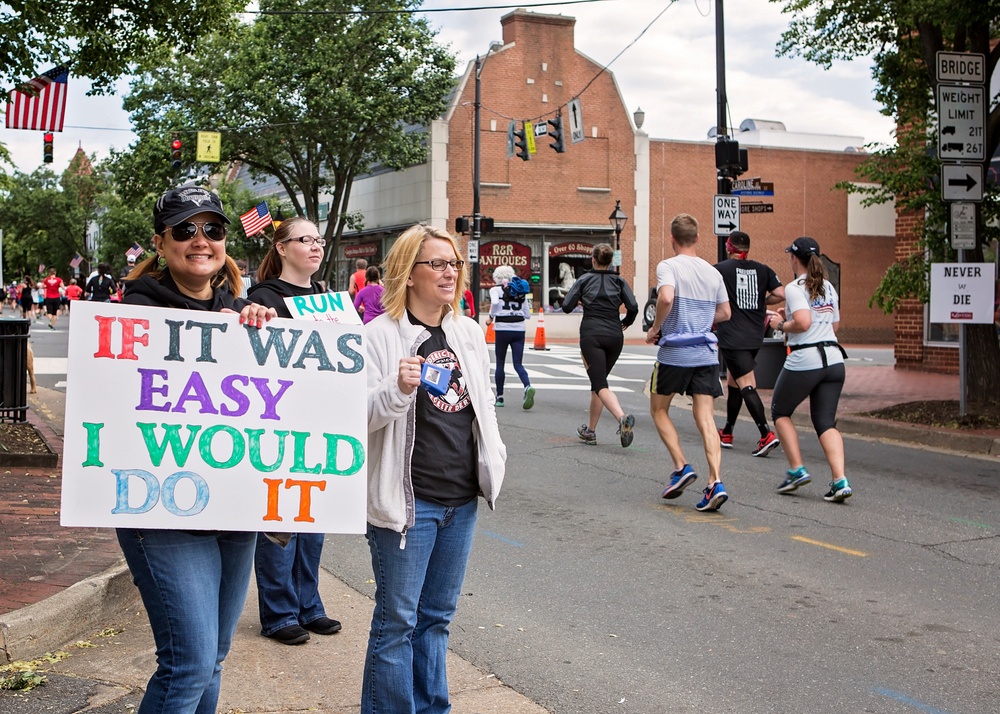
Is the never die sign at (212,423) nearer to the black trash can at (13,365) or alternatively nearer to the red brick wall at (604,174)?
the black trash can at (13,365)

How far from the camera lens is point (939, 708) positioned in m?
4.34

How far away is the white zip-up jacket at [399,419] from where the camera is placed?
3449 millimetres

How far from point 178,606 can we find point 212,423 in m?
0.55

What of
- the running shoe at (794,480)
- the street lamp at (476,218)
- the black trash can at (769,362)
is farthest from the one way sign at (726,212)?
the street lamp at (476,218)

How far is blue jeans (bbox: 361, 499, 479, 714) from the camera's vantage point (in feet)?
11.4

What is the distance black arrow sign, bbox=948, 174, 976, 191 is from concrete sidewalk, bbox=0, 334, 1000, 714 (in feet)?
29.2

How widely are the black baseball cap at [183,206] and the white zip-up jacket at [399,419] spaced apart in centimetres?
62

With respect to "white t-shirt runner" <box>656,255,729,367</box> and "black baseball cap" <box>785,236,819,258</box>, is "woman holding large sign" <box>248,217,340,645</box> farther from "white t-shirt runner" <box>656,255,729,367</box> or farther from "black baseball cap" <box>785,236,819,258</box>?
"black baseball cap" <box>785,236,819,258</box>

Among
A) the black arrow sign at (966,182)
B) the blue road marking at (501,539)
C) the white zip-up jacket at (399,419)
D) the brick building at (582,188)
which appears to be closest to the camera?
the white zip-up jacket at (399,419)

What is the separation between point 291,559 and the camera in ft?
16.5

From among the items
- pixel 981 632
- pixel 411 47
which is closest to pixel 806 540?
pixel 981 632

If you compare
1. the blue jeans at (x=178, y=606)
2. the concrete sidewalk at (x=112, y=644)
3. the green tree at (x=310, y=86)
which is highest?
the green tree at (x=310, y=86)

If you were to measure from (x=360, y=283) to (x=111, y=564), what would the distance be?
10.3m

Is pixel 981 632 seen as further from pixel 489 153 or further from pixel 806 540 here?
pixel 489 153
